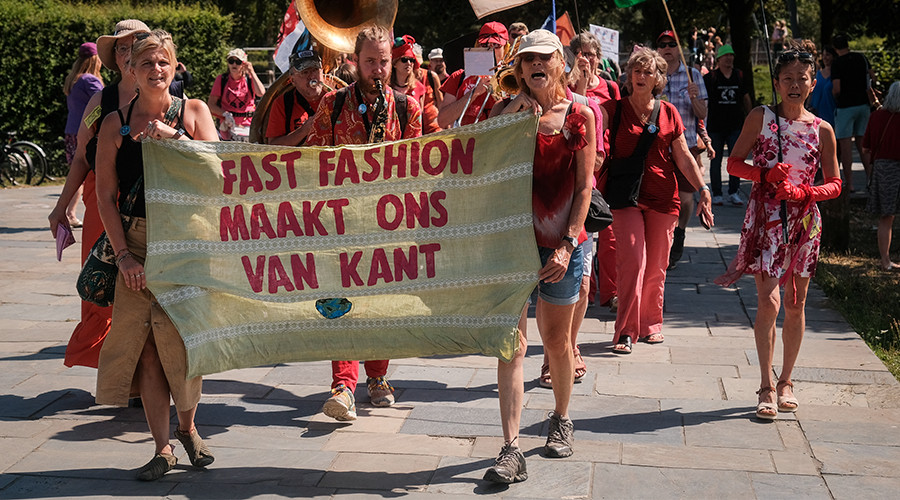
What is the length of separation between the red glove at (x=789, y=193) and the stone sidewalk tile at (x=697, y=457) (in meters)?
1.29

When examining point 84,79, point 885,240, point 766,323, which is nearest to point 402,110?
point 766,323

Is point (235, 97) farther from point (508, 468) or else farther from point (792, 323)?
point (508, 468)

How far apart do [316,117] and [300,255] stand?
1047 mm

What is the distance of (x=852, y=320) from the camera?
24.9 ft

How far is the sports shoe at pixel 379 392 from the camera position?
18.3 feet

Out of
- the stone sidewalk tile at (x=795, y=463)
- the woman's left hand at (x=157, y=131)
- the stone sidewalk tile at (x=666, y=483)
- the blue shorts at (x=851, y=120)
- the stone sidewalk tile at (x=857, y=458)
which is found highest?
the woman's left hand at (x=157, y=131)

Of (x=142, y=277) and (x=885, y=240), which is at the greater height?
(x=142, y=277)

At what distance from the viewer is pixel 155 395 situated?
179 inches

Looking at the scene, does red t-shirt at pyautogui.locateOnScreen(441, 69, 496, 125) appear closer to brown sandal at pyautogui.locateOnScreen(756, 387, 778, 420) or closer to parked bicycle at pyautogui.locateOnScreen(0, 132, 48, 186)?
brown sandal at pyautogui.locateOnScreen(756, 387, 778, 420)

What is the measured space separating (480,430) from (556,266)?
1188 mm

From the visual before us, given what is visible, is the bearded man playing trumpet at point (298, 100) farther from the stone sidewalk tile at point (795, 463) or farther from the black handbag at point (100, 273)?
the stone sidewalk tile at point (795, 463)

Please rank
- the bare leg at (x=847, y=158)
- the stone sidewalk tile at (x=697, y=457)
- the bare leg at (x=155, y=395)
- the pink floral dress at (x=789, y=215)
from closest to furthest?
the bare leg at (x=155, y=395) < the stone sidewalk tile at (x=697, y=457) < the pink floral dress at (x=789, y=215) < the bare leg at (x=847, y=158)

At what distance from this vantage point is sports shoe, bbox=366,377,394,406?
5586mm

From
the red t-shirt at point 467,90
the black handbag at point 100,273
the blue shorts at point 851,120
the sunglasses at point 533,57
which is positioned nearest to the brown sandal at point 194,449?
the black handbag at point 100,273
